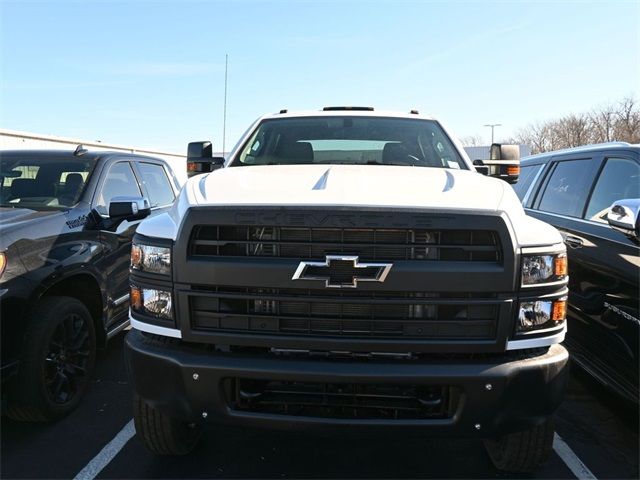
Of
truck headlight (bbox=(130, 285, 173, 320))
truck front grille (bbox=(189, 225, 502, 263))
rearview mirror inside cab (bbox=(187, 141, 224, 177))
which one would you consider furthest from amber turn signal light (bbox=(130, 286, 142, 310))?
rearview mirror inside cab (bbox=(187, 141, 224, 177))

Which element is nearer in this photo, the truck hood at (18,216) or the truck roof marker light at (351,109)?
the truck hood at (18,216)

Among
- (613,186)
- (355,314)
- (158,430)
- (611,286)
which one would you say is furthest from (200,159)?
(613,186)

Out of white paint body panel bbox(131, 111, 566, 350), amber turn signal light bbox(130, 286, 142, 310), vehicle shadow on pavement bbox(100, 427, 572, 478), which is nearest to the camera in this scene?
white paint body panel bbox(131, 111, 566, 350)

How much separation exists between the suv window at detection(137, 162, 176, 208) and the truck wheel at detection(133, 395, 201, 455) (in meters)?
3.10

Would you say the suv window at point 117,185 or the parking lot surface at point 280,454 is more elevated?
the suv window at point 117,185

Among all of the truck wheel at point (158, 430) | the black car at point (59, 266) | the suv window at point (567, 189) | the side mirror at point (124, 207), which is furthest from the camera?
the suv window at point (567, 189)

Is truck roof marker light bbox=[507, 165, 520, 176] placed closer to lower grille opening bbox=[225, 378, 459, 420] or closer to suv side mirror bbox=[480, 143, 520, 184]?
suv side mirror bbox=[480, 143, 520, 184]

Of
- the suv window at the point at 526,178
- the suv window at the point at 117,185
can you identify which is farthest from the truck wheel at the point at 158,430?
the suv window at the point at 526,178

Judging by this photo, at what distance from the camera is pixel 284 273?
2.26 meters

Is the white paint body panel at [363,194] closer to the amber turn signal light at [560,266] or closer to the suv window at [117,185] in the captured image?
the amber turn signal light at [560,266]

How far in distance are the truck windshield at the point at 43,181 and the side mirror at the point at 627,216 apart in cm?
394

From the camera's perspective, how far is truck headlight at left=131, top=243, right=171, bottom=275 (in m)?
2.40

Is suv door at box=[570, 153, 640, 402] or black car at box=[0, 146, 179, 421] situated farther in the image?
black car at box=[0, 146, 179, 421]

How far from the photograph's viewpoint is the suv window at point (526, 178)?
17.9ft
